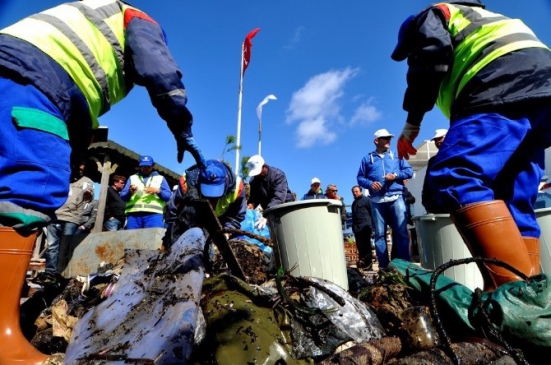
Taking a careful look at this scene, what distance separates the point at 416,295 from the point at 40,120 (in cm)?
189

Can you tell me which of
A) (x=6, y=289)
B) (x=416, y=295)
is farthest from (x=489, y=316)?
(x=6, y=289)

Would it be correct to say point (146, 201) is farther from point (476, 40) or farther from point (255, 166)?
point (476, 40)

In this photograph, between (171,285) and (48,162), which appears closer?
(171,285)

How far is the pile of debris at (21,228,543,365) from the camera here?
112 cm

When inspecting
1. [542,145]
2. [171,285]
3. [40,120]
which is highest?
[40,120]

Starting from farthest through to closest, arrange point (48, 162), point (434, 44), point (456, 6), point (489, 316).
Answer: point (456, 6) → point (434, 44) → point (48, 162) → point (489, 316)

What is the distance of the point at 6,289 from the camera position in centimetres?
141

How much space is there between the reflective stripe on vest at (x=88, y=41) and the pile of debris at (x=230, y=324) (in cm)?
89

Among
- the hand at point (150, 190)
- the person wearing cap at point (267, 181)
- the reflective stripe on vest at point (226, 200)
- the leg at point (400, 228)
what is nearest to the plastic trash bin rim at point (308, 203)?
the reflective stripe on vest at point (226, 200)

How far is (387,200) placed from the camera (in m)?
5.22

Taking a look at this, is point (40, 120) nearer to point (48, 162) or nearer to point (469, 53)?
point (48, 162)

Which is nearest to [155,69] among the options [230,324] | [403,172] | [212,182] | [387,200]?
[230,324]

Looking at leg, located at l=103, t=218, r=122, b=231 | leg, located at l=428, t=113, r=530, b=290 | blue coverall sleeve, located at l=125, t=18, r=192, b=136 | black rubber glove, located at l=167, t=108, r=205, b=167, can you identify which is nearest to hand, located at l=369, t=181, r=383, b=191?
black rubber glove, located at l=167, t=108, r=205, b=167

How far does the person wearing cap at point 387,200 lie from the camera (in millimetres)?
5066
